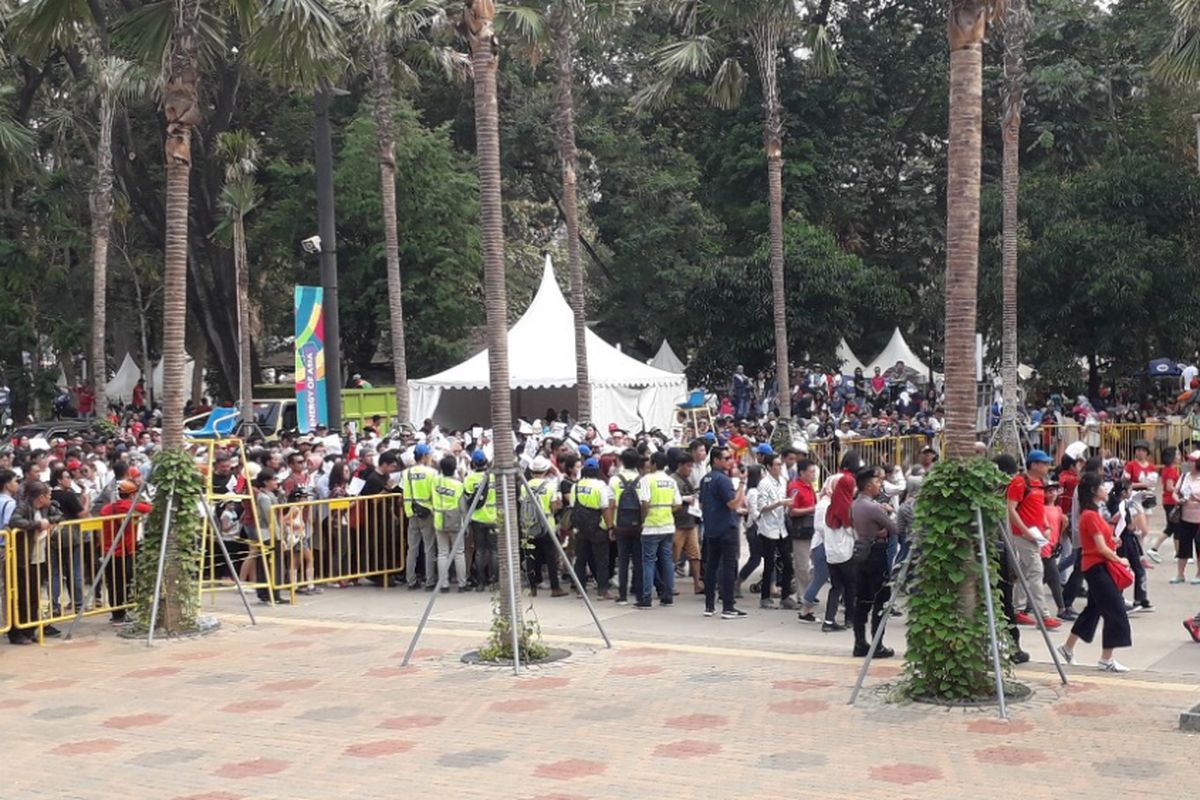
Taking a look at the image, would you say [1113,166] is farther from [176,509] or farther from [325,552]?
[176,509]

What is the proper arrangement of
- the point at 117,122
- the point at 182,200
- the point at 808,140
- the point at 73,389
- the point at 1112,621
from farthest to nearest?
the point at 73,389 → the point at 808,140 → the point at 117,122 → the point at 182,200 → the point at 1112,621

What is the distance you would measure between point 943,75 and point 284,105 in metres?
19.1

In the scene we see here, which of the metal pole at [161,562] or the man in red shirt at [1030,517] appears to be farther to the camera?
the metal pole at [161,562]

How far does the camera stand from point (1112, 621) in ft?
37.1

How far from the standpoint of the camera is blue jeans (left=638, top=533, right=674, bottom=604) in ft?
50.6

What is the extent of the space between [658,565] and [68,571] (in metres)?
6.07

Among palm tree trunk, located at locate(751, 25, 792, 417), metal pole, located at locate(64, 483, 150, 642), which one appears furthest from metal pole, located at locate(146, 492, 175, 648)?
palm tree trunk, located at locate(751, 25, 792, 417)

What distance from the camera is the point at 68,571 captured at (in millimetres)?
14594

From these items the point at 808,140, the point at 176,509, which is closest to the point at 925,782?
Answer: the point at 176,509

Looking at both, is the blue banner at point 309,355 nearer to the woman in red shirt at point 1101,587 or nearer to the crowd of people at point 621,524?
the crowd of people at point 621,524

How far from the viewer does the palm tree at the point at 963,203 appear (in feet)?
35.8

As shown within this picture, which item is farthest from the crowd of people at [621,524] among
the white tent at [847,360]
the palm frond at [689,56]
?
the white tent at [847,360]

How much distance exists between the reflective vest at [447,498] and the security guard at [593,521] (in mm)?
1340

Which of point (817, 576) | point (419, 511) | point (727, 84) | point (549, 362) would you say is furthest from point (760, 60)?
point (817, 576)
